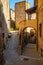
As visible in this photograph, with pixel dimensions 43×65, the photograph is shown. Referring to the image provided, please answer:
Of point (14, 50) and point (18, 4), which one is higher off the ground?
point (18, 4)

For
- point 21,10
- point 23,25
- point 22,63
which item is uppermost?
point 21,10

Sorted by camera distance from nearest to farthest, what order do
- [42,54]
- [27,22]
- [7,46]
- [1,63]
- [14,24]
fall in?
1. [1,63]
2. [42,54]
3. [7,46]
4. [27,22]
5. [14,24]

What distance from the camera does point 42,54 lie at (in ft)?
39.0

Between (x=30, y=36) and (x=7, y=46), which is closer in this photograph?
(x=7, y=46)

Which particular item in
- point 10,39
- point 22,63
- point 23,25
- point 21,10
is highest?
point 21,10

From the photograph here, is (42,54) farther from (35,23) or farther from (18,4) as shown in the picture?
(18,4)

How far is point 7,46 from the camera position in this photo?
15562mm

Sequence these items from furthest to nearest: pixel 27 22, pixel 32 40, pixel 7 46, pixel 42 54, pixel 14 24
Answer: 1. pixel 14 24
2. pixel 32 40
3. pixel 27 22
4. pixel 7 46
5. pixel 42 54

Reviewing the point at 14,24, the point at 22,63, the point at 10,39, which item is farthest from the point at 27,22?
the point at 14,24

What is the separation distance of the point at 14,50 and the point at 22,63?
450cm

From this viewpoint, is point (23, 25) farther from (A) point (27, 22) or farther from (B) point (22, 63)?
(B) point (22, 63)

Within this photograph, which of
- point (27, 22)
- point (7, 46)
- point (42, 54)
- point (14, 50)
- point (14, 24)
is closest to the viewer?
point (42, 54)

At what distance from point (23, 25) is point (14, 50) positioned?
13.9 ft

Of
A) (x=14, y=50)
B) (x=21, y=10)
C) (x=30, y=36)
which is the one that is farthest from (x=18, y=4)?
(x=14, y=50)
